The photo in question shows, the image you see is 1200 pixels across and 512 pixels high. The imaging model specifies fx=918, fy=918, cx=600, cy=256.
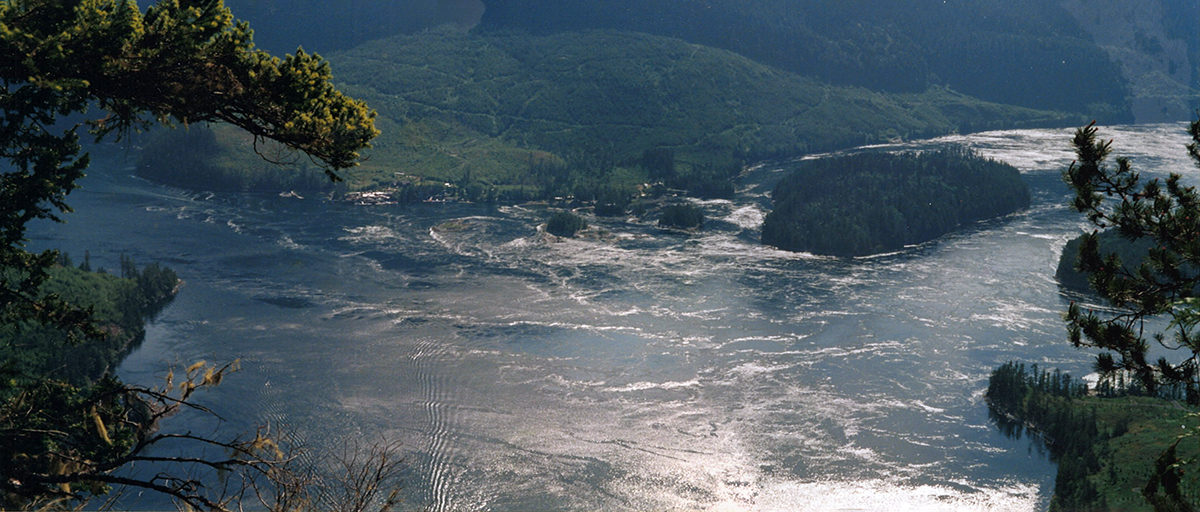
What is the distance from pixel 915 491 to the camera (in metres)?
51.4

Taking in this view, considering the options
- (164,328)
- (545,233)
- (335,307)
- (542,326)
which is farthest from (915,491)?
(545,233)

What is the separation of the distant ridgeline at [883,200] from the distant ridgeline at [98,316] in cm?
6799

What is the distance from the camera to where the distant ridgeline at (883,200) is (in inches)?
4336

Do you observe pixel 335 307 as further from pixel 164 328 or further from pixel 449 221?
pixel 449 221

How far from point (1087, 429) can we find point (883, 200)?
67708 mm

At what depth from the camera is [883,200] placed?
119 meters

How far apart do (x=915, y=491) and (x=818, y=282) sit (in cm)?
4602

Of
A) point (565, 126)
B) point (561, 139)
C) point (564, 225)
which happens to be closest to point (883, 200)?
point (564, 225)

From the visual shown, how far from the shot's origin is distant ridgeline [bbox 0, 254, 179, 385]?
62750mm

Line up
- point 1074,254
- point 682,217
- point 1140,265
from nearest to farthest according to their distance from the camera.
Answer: point 1140,265, point 1074,254, point 682,217

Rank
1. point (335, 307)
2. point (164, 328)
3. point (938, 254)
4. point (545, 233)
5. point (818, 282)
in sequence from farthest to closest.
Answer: point (545, 233)
point (938, 254)
point (818, 282)
point (335, 307)
point (164, 328)

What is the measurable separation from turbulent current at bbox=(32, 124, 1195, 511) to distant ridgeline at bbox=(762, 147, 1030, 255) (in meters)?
3.66

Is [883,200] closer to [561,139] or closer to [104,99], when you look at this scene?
[561,139]

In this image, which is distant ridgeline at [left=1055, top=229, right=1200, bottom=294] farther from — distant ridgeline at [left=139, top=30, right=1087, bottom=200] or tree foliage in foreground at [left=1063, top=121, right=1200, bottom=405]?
tree foliage in foreground at [left=1063, top=121, right=1200, bottom=405]
